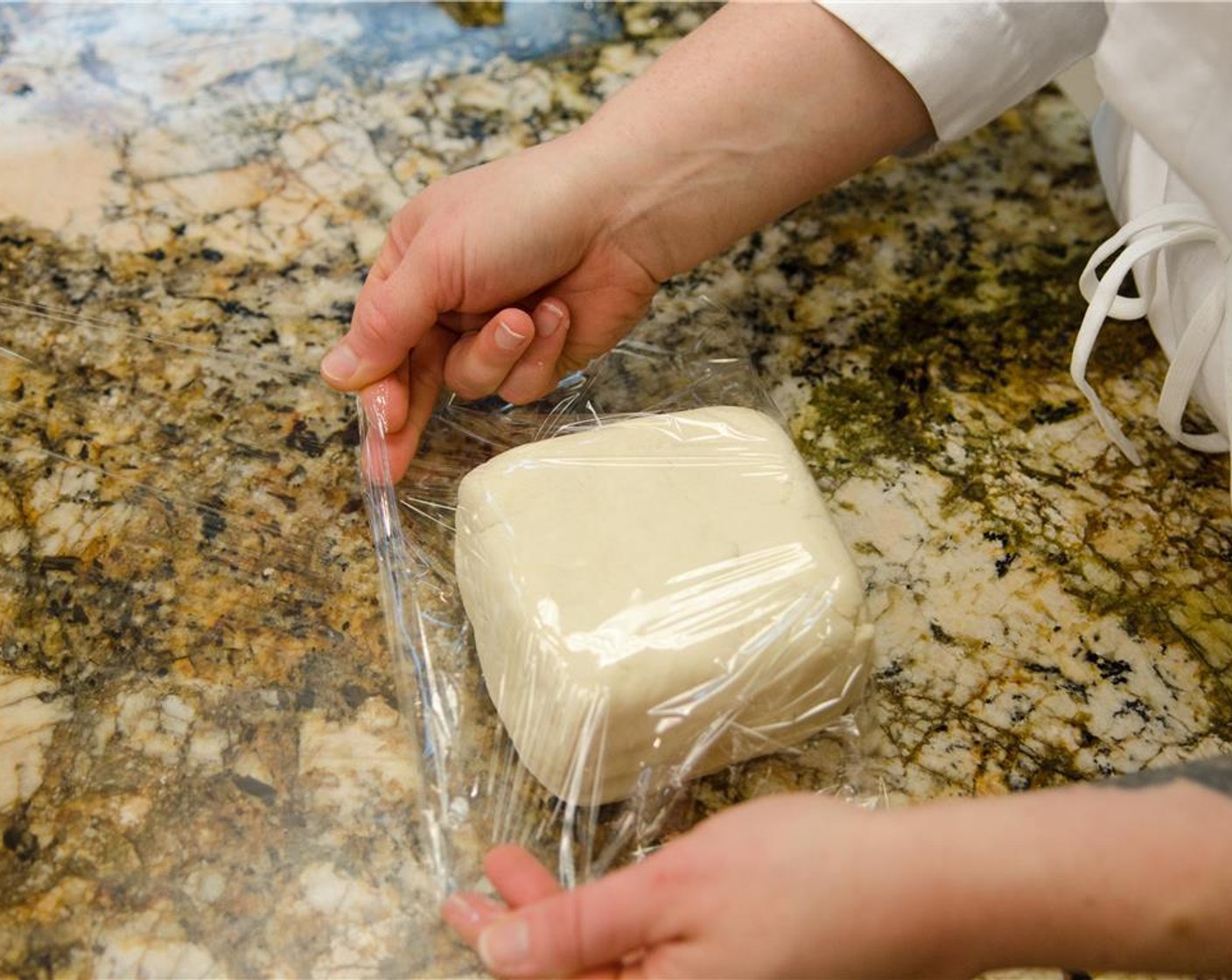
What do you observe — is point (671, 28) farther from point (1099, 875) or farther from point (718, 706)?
point (1099, 875)

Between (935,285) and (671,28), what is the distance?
0.57 m

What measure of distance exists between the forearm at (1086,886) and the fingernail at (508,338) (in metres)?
0.55

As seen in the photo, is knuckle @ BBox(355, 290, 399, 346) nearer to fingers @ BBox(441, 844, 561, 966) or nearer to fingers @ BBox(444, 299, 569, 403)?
fingers @ BBox(444, 299, 569, 403)

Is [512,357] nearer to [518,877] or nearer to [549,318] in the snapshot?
[549,318]

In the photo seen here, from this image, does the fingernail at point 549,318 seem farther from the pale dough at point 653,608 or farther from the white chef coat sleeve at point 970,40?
the white chef coat sleeve at point 970,40

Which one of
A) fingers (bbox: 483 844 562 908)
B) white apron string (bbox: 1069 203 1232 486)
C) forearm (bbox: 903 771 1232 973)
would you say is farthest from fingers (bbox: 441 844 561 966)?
white apron string (bbox: 1069 203 1232 486)

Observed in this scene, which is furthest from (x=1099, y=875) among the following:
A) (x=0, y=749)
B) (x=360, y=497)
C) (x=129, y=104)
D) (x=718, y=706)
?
(x=129, y=104)

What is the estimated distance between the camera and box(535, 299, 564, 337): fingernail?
1058 mm

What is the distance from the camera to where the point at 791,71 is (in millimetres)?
1056

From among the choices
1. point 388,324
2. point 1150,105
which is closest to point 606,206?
point 388,324

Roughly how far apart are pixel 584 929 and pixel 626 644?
0.20 m

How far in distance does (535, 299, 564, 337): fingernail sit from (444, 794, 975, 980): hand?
518 millimetres

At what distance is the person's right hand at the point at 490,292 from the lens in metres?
1.00

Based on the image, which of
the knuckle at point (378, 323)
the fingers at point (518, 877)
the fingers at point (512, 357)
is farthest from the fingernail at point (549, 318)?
the fingers at point (518, 877)
